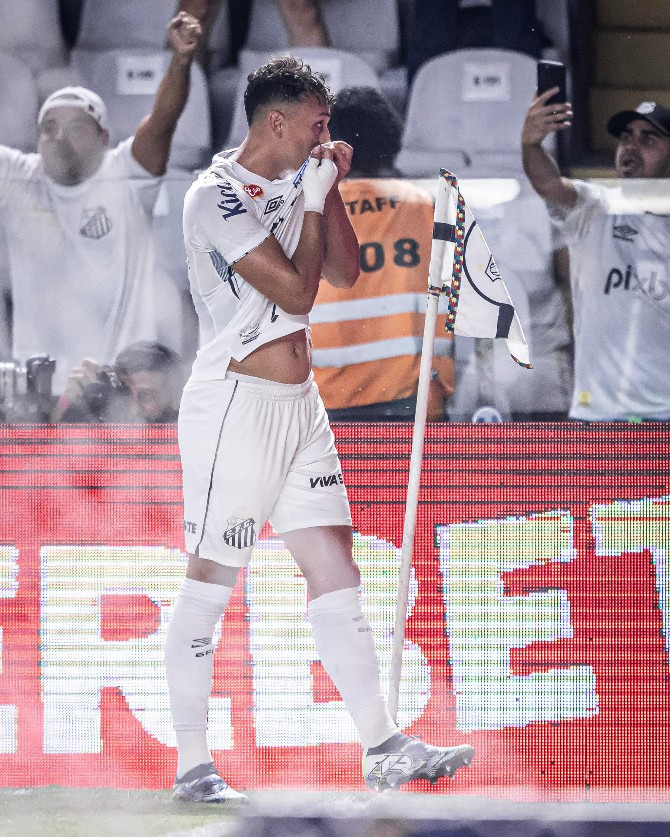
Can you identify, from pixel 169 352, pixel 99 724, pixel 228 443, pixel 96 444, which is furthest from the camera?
pixel 169 352

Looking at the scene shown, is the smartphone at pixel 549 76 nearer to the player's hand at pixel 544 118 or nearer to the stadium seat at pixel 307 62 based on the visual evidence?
Result: the player's hand at pixel 544 118

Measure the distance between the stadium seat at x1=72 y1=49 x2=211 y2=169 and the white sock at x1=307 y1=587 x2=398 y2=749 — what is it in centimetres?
225

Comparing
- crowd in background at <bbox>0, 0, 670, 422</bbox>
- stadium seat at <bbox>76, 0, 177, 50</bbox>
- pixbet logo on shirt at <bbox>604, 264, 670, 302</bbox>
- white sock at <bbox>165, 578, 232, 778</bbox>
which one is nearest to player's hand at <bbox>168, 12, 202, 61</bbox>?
crowd in background at <bbox>0, 0, 670, 422</bbox>

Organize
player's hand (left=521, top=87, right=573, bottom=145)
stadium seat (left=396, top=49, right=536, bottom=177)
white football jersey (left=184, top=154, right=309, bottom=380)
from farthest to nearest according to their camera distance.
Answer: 1. stadium seat (left=396, top=49, right=536, bottom=177)
2. player's hand (left=521, top=87, right=573, bottom=145)
3. white football jersey (left=184, top=154, right=309, bottom=380)

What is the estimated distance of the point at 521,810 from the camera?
8.70 ft

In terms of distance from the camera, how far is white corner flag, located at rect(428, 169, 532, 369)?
2836 mm

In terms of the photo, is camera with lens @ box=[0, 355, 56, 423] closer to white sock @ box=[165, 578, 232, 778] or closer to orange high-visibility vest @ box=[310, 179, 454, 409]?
orange high-visibility vest @ box=[310, 179, 454, 409]

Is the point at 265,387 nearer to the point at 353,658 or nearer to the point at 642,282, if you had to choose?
the point at 353,658

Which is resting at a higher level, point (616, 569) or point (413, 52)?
point (413, 52)

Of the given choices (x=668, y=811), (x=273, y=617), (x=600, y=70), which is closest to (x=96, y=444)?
(x=273, y=617)

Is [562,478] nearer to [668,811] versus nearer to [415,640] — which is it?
[415,640]

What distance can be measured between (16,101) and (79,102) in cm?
57

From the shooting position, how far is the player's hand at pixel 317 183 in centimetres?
250

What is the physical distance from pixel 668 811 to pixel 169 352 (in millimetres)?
2020
